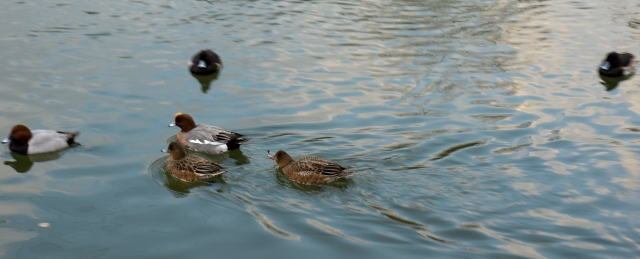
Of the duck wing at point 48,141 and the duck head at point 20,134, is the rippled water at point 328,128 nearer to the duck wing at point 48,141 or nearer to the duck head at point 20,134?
the duck wing at point 48,141

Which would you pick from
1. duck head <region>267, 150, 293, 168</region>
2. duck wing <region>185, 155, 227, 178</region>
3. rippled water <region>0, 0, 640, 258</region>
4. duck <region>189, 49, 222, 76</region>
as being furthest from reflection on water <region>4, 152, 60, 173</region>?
duck <region>189, 49, 222, 76</region>

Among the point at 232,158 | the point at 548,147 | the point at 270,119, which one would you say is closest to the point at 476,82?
the point at 548,147

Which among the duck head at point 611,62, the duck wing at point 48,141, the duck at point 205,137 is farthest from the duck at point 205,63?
the duck head at point 611,62

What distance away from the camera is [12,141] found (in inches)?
397

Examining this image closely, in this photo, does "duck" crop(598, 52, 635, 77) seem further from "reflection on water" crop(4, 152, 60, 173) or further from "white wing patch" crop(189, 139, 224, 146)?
"reflection on water" crop(4, 152, 60, 173)

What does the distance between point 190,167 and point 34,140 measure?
94.1 inches

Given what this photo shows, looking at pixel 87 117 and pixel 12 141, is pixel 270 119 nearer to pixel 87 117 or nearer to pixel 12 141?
pixel 87 117

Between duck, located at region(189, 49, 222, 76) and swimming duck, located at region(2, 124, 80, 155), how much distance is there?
402cm

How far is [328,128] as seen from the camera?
37.1 ft

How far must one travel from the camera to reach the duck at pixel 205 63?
14.0m

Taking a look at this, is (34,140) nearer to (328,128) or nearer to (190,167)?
(190,167)

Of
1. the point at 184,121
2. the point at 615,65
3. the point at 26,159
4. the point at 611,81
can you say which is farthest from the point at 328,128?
the point at 615,65

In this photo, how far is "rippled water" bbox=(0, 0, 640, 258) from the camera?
25.7 ft

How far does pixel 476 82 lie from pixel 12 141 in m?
8.14
